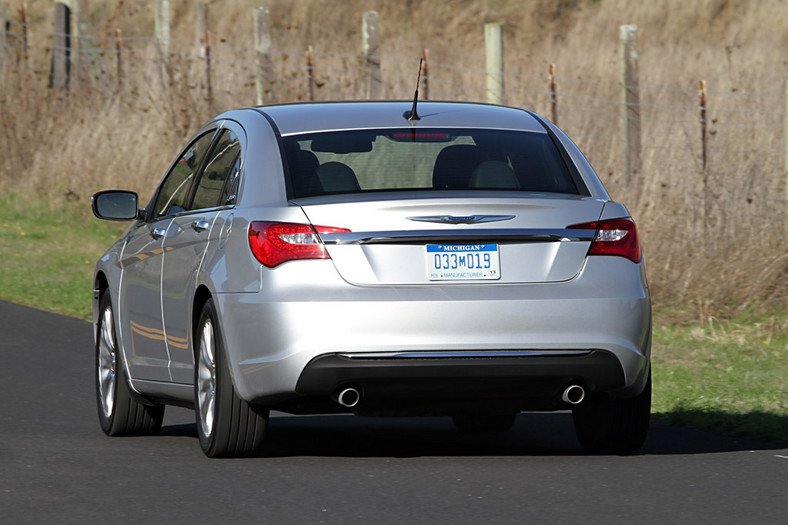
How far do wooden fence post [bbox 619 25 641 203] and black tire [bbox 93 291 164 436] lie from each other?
9.05 m

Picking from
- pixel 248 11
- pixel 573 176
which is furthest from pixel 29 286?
pixel 248 11

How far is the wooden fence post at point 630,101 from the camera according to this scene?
18.5m

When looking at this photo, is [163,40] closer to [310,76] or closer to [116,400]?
[310,76]

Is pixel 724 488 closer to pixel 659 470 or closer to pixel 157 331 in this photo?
pixel 659 470

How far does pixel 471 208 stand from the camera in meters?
7.60

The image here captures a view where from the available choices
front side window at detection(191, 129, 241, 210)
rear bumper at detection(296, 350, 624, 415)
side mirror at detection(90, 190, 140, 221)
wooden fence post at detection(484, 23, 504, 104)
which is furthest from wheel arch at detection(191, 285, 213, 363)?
wooden fence post at detection(484, 23, 504, 104)

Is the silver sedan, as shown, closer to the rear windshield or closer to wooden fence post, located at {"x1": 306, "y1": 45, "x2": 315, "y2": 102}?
the rear windshield

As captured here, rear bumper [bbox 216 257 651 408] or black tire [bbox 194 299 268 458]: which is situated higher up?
rear bumper [bbox 216 257 651 408]

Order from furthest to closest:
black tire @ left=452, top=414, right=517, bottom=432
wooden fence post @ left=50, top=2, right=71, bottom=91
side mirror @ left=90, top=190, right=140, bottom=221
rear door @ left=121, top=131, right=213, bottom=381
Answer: wooden fence post @ left=50, top=2, right=71, bottom=91
black tire @ left=452, top=414, right=517, bottom=432
side mirror @ left=90, top=190, right=140, bottom=221
rear door @ left=121, top=131, right=213, bottom=381

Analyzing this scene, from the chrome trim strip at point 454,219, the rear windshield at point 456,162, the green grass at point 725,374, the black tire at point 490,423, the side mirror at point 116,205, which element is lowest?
the green grass at point 725,374

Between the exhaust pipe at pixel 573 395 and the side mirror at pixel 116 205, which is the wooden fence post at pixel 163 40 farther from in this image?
the exhaust pipe at pixel 573 395

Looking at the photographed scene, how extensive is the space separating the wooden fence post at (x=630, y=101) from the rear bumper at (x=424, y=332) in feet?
34.1

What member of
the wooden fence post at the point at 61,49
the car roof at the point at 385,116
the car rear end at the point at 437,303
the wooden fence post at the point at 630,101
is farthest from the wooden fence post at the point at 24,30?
the car rear end at the point at 437,303

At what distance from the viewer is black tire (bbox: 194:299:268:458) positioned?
7.96m
